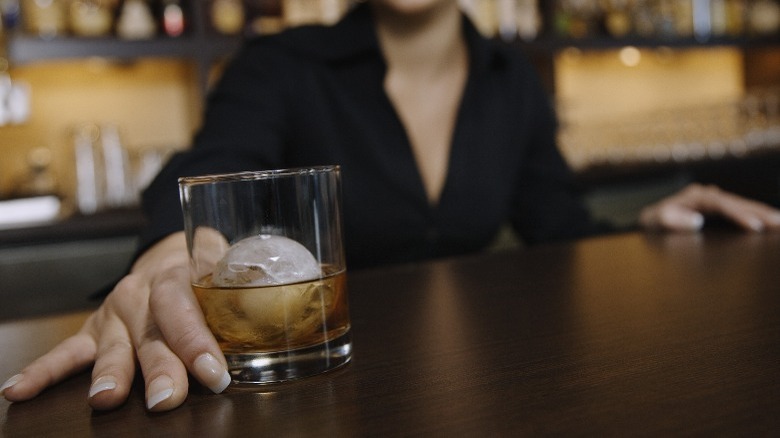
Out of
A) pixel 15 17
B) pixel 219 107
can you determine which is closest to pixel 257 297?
pixel 219 107

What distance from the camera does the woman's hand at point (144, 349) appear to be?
43 cm

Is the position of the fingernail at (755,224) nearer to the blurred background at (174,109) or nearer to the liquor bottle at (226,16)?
the blurred background at (174,109)

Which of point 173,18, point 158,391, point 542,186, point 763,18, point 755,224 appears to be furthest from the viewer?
point 763,18

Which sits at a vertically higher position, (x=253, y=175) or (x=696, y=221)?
(x=253, y=175)

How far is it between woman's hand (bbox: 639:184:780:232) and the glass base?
77cm

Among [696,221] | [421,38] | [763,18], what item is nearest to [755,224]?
[696,221]

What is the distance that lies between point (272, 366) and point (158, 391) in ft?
0.22

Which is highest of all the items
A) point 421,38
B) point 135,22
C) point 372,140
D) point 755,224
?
point 135,22

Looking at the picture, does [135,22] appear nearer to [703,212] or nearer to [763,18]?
[703,212]

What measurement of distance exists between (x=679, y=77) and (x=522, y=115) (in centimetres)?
245

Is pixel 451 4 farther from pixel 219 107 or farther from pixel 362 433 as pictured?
pixel 362 433

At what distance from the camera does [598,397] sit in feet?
1.24

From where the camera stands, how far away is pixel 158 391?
1.35 ft

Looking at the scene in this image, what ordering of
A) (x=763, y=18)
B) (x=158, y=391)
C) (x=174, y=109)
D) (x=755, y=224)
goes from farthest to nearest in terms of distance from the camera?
(x=763, y=18), (x=174, y=109), (x=755, y=224), (x=158, y=391)
